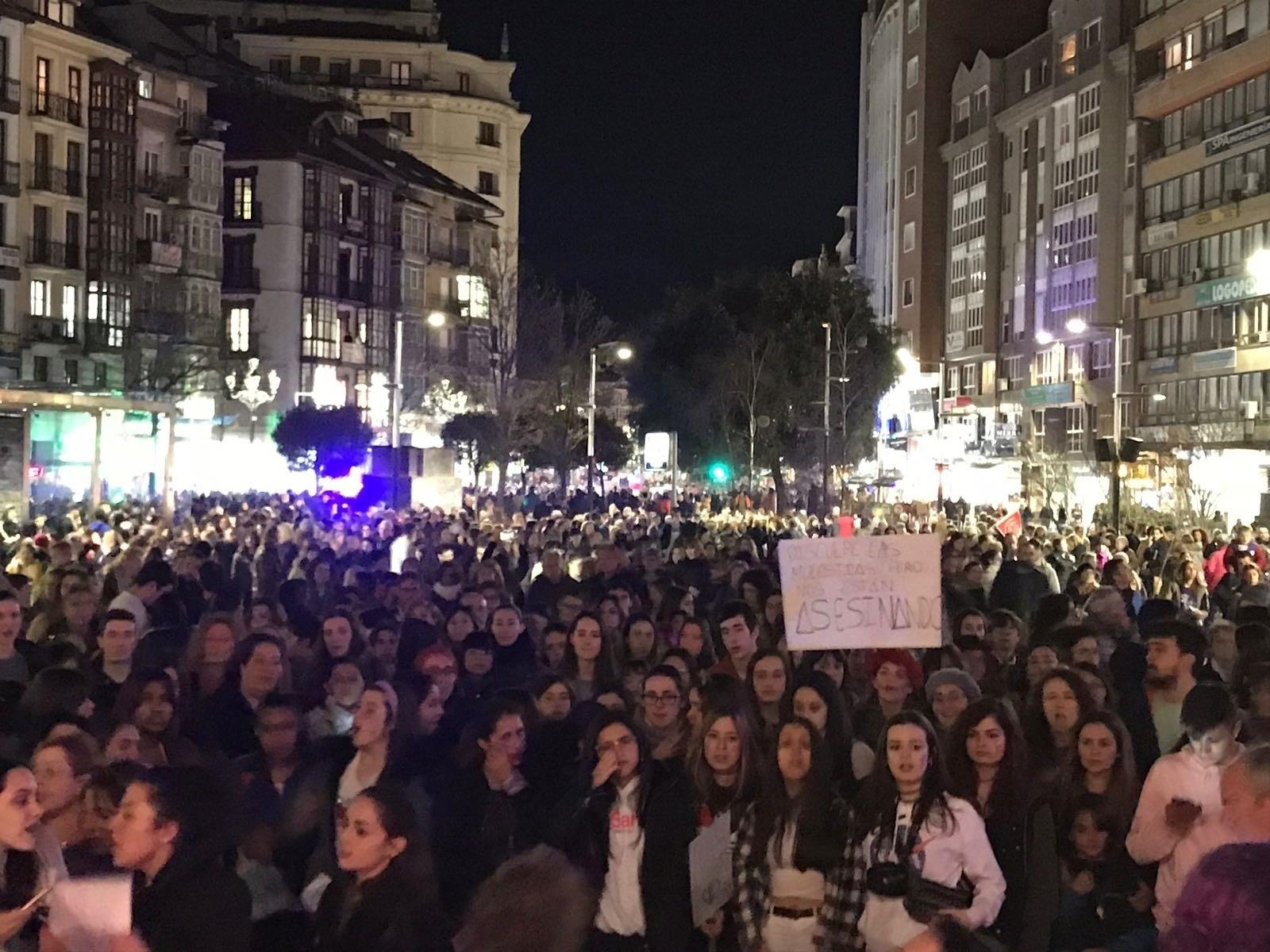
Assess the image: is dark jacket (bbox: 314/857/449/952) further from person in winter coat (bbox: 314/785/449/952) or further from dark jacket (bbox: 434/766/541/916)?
dark jacket (bbox: 434/766/541/916)

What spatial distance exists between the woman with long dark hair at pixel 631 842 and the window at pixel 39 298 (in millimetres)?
58034

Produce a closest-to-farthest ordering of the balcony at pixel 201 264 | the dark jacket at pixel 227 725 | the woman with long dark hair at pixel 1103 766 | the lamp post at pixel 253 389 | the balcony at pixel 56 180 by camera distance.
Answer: the woman with long dark hair at pixel 1103 766
the dark jacket at pixel 227 725
the balcony at pixel 56 180
the lamp post at pixel 253 389
the balcony at pixel 201 264

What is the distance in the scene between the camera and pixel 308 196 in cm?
7912

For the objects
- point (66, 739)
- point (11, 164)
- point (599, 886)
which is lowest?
point (599, 886)

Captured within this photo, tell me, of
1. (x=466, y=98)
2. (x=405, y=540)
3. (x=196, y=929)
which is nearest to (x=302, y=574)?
(x=405, y=540)

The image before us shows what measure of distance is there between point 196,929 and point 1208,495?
4085 centimetres

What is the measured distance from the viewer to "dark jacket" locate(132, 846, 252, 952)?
192 inches

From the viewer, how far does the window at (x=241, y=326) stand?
78.4m

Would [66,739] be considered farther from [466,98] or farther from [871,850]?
[466,98]

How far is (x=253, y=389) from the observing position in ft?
233

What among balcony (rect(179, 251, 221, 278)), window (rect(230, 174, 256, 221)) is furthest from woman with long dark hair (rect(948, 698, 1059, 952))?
window (rect(230, 174, 256, 221))

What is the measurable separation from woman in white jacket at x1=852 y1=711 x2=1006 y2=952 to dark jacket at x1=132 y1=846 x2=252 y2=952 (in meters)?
1.97

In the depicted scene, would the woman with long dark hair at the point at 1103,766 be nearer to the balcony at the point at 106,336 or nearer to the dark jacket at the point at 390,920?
the dark jacket at the point at 390,920

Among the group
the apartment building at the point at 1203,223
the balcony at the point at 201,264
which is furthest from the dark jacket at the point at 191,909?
the balcony at the point at 201,264
